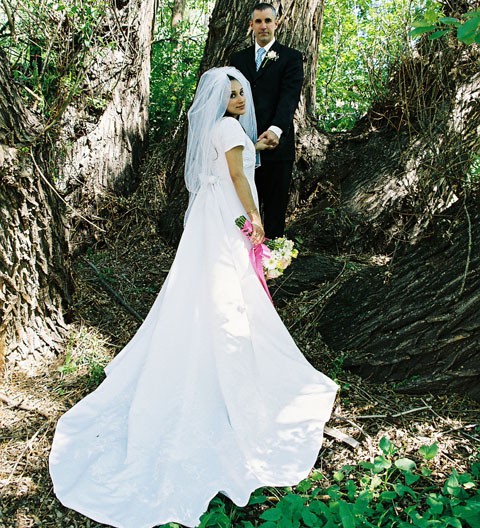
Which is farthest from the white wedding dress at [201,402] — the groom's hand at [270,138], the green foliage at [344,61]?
the green foliage at [344,61]

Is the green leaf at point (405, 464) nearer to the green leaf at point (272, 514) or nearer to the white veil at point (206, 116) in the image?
the green leaf at point (272, 514)

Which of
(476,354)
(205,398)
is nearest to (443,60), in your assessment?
(476,354)

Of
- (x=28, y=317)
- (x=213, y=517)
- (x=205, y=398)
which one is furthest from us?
(x=28, y=317)

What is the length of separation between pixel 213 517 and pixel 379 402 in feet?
4.13

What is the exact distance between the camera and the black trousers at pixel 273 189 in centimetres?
470

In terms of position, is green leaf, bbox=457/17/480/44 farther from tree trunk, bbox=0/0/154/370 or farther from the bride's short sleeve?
tree trunk, bbox=0/0/154/370

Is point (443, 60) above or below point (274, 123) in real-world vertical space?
above

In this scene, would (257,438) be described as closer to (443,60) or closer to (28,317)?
(28,317)

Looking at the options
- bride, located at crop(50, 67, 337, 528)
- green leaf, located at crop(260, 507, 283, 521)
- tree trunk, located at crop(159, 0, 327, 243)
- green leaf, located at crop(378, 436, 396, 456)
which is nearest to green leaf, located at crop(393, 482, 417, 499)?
green leaf, located at crop(378, 436, 396, 456)

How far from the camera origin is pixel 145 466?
2.89 metres


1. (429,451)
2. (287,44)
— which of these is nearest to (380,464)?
(429,451)

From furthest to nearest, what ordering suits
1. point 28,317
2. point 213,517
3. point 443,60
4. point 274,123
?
point 274,123
point 443,60
point 28,317
point 213,517

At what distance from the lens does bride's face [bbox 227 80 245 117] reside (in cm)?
345

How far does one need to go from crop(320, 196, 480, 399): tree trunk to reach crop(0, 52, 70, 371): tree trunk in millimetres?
1891
